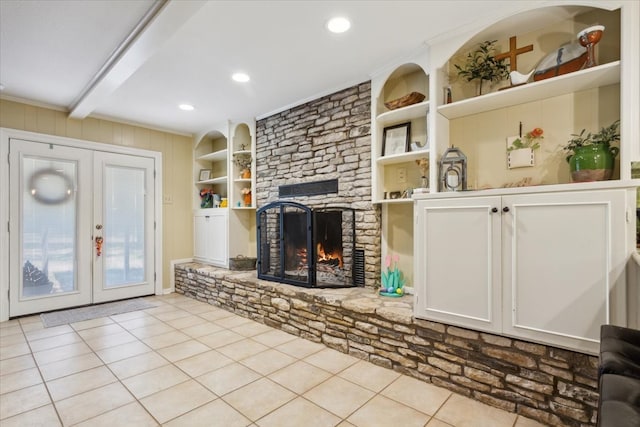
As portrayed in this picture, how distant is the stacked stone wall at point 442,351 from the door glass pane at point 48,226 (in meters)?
2.60

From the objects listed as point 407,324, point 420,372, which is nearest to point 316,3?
point 407,324

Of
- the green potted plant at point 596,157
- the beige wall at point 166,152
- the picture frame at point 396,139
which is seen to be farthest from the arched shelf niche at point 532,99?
the beige wall at point 166,152

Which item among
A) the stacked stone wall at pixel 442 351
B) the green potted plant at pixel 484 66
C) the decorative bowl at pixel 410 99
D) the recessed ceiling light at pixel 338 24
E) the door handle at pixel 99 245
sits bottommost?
the stacked stone wall at pixel 442 351

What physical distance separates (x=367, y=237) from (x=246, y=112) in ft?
7.71

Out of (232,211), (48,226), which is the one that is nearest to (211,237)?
(232,211)

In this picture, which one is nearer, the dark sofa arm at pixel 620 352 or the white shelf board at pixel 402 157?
the dark sofa arm at pixel 620 352

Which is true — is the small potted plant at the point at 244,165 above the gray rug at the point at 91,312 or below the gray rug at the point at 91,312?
above

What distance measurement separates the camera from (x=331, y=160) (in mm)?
3445

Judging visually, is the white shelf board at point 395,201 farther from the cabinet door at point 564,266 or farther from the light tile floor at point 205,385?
the light tile floor at point 205,385

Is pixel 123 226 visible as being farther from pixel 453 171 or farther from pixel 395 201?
pixel 453 171

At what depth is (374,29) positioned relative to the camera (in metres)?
2.31

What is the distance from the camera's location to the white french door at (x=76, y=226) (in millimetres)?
3746

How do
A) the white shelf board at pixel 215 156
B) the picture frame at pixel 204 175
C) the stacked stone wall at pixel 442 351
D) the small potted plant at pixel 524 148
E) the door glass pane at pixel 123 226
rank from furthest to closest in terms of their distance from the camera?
the picture frame at pixel 204 175, the white shelf board at pixel 215 156, the door glass pane at pixel 123 226, the small potted plant at pixel 524 148, the stacked stone wall at pixel 442 351

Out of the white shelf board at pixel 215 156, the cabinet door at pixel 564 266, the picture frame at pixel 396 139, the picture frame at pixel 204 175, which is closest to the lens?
the cabinet door at pixel 564 266
